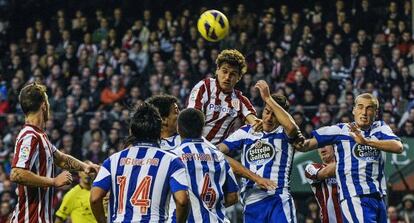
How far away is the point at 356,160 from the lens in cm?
1166

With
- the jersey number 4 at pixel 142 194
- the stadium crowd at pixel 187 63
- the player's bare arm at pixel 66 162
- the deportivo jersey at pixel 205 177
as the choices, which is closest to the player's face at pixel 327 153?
the deportivo jersey at pixel 205 177

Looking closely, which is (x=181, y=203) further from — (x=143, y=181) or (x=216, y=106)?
(x=216, y=106)

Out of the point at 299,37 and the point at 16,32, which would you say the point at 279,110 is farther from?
the point at 16,32

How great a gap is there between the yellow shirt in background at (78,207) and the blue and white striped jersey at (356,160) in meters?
3.99

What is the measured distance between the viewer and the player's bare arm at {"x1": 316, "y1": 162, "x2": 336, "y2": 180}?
11891mm

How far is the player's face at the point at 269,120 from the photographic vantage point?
11.7 m

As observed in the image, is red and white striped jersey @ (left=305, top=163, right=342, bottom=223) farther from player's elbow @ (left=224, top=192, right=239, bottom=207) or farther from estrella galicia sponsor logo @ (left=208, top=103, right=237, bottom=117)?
player's elbow @ (left=224, top=192, right=239, bottom=207)

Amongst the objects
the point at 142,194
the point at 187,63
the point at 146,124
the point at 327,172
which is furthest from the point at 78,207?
the point at 187,63

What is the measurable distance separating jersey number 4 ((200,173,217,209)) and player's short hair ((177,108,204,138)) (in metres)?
0.48

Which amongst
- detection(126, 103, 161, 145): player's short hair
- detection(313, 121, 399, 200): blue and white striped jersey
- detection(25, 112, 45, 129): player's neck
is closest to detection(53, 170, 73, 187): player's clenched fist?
detection(25, 112, 45, 129): player's neck

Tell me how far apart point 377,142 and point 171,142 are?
2265 mm

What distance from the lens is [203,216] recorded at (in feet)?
34.0

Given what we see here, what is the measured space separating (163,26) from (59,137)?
15.6 feet

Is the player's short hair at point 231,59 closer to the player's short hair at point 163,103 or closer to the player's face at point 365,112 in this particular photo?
the player's face at point 365,112
